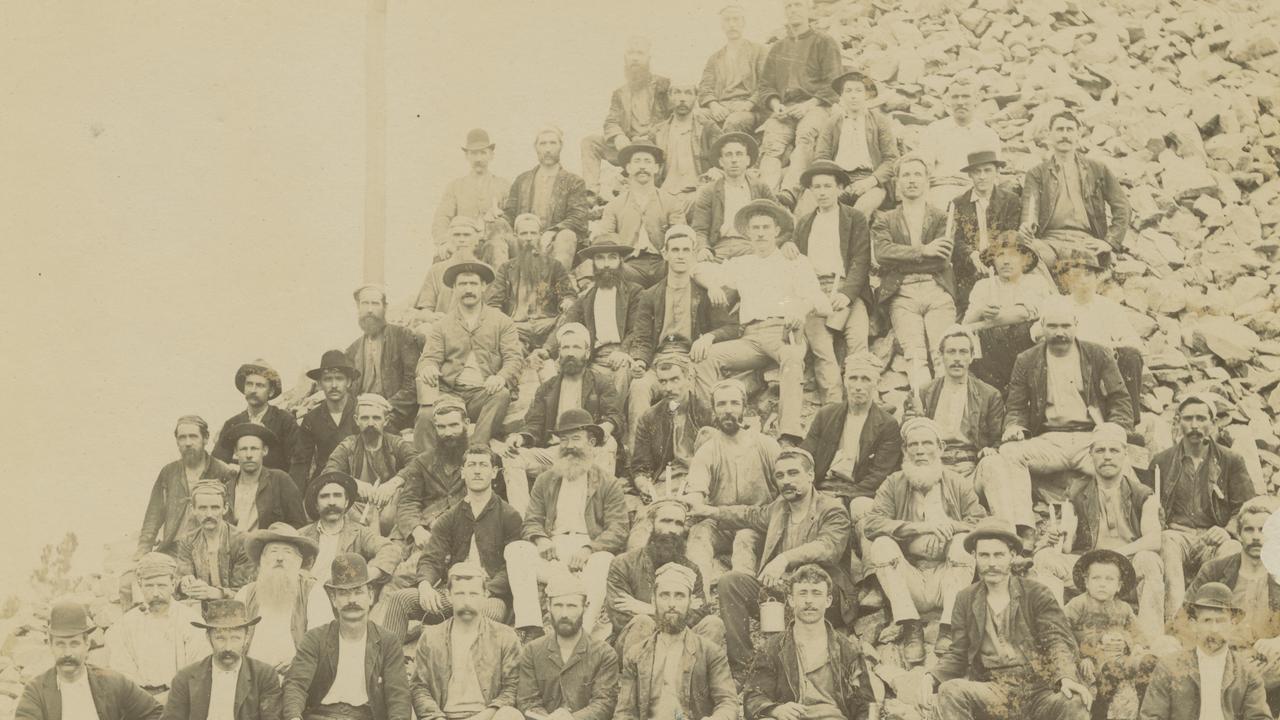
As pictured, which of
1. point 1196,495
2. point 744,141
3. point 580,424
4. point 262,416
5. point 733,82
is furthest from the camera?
point 733,82

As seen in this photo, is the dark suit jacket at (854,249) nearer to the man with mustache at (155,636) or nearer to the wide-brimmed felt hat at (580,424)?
the wide-brimmed felt hat at (580,424)

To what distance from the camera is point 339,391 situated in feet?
41.4

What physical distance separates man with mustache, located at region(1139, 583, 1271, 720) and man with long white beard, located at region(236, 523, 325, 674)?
4.50 m

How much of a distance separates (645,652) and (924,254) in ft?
9.48

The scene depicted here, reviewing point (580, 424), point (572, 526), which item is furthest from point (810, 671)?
point (580, 424)

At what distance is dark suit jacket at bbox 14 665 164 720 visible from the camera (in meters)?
11.6

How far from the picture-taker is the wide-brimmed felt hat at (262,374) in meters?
12.8

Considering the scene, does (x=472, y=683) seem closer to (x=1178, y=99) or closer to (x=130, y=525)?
(x=130, y=525)

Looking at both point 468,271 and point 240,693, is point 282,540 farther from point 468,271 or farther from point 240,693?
point 468,271

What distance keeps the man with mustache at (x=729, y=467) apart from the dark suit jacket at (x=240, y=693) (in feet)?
7.95

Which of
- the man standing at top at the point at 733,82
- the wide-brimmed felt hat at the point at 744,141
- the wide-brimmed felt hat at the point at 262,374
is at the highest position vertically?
the man standing at top at the point at 733,82

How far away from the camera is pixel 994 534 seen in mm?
10984

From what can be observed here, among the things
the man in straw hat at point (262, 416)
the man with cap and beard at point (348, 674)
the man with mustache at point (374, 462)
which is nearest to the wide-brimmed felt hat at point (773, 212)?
the man with mustache at point (374, 462)

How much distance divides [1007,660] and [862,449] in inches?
55.2
